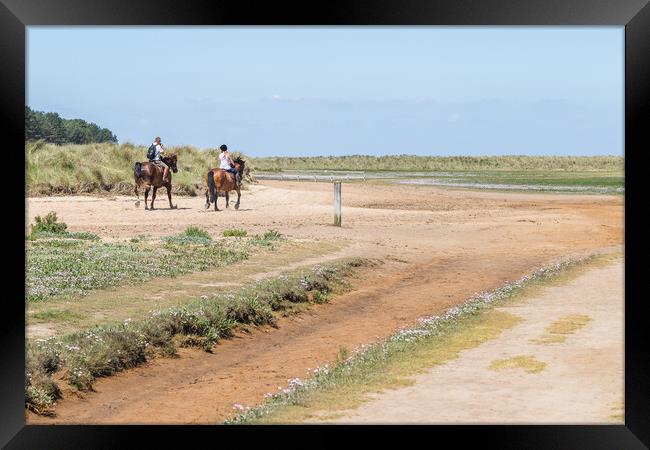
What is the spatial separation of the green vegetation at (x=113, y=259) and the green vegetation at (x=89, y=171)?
1393 cm

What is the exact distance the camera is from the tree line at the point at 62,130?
8306cm

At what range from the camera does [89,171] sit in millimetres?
42125

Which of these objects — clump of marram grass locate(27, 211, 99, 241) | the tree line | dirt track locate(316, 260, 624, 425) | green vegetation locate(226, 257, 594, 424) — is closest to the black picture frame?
dirt track locate(316, 260, 624, 425)

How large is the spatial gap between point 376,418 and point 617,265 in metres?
16.8

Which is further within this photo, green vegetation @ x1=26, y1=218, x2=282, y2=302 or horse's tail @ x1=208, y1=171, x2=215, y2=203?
horse's tail @ x1=208, y1=171, x2=215, y2=203

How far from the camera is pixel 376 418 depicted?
9484 millimetres

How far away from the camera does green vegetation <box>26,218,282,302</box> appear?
17719mm

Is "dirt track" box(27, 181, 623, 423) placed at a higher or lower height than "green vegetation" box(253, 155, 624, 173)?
lower

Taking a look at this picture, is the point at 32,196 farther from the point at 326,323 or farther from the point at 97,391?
the point at 97,391

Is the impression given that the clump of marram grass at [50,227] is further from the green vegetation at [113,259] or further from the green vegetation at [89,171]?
the green vegetation at [89,171]

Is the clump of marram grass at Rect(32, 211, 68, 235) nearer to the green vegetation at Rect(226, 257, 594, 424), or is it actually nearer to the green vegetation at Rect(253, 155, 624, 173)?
the green vegetation at Rect(226, 257, 594, 424)

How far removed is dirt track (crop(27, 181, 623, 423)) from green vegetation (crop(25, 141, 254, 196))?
5.69 ft

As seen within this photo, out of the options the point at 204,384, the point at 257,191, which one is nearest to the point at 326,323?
the point at 204,384

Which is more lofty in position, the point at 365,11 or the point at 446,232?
the point at 365,11
